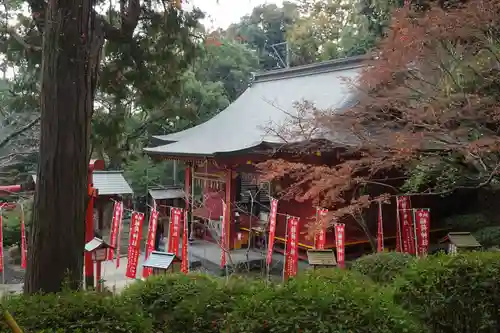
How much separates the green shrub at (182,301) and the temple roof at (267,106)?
21.7 feet

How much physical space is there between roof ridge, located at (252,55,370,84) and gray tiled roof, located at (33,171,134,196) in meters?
6.28

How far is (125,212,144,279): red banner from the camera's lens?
29.3 ft

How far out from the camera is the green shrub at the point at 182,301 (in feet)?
9.37

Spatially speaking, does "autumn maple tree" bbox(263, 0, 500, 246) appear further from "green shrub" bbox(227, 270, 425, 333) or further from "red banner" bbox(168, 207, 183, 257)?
"green shrub" bbox(227, 270, 425, 333)

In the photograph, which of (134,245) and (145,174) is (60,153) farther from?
(145,174)

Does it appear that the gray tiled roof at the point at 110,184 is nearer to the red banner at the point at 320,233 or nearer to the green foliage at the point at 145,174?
the green foliage at the point at 145,174

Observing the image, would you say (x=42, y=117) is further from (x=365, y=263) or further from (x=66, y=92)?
(x=365, y=263)

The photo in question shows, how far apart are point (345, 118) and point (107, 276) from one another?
6.56m

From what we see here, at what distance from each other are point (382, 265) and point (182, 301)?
401cm

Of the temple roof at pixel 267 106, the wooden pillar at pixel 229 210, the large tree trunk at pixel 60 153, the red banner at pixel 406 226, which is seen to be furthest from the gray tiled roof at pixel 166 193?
the large tree trunk at pixel 60 153

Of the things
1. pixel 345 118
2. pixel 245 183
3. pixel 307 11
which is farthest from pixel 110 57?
pixel 307 11

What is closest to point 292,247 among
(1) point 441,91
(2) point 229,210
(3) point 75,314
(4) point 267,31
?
(2) point 229,210

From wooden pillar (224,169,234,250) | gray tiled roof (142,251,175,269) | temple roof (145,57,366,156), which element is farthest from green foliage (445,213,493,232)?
gray tiled roof (142,251,175,269)

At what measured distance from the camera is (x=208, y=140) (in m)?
12.7
